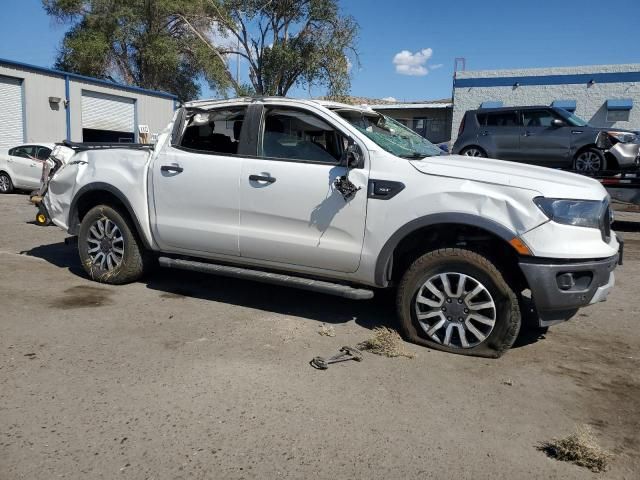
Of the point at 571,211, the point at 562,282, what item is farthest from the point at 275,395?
the point at 571,211

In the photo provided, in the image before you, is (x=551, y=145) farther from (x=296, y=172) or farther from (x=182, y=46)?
(x=182, y=46)

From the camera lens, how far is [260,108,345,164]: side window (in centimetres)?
468

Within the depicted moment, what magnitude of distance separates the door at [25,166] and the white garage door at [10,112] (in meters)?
5.38

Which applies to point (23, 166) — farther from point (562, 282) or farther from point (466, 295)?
point (562, 282)

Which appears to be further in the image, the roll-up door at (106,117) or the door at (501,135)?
the roll-up door at (106,117)

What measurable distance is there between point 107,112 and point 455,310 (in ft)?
80.5

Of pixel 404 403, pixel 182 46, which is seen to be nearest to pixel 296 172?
pixel 404 403

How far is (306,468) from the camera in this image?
2764mm

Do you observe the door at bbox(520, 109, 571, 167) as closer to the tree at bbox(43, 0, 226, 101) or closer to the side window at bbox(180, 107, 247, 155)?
the side window at bbox(180, 107, 247, 155)

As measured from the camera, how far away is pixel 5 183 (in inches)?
642

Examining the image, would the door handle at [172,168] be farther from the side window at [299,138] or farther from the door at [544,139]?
the door at [544,139]

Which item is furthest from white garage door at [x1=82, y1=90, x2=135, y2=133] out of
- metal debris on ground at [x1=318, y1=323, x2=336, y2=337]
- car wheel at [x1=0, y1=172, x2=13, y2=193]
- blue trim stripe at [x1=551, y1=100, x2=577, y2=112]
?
blue trim stripe at [x1=551, y1=100, x2=577, y2=112]

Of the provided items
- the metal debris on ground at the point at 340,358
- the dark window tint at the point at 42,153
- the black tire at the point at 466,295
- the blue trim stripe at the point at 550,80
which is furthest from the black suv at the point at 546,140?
the blue trim stripe at the point at 550,80

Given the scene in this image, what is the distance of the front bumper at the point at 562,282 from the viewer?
3.88 metres
